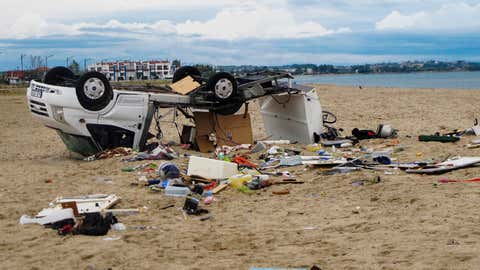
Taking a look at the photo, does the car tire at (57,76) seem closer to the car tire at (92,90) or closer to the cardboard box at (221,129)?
the car tire at (92,90)

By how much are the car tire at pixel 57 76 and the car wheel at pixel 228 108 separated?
302 cm

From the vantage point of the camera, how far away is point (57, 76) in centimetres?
1302

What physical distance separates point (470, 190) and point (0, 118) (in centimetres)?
2293

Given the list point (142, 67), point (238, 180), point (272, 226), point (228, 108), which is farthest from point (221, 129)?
point (142, 67)

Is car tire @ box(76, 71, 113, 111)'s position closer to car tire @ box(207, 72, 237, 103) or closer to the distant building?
car tire @ box(207, 72, 237, 103)

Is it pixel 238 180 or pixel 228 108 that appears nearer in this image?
pixel 238 180

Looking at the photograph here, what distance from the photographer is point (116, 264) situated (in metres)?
5.59

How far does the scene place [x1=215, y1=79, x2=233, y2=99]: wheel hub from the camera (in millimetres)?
12664

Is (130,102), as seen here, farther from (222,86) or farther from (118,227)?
(118,227)

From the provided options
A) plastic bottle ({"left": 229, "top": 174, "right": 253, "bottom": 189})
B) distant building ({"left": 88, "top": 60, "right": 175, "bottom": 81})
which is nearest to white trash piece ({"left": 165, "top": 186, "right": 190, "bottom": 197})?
plastic bottle ({"left": 229, "top": 174, "right": 253, "bottom": 189})

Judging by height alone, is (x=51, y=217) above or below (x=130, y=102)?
below

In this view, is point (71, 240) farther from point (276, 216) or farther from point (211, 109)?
point (211, 109)

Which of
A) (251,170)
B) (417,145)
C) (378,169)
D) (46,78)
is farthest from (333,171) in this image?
(46,78)

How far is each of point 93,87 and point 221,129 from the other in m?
2.82
